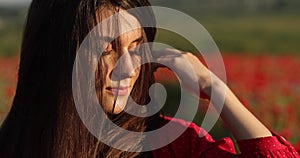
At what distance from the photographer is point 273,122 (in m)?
5.26

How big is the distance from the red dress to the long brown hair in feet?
0.36

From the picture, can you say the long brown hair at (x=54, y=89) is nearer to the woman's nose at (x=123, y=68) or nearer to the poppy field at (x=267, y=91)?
the woman's nose at (x=123, y=68)

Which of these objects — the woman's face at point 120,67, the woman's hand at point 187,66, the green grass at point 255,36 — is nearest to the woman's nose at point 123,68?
the woman's face at point 120,67

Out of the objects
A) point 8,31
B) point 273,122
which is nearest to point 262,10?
point 8,31

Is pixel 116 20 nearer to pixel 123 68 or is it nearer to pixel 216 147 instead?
pixel 123 68

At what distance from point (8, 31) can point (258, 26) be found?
431 inches

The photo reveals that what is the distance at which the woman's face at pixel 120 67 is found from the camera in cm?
225

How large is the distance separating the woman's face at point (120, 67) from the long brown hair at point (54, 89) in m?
0.04

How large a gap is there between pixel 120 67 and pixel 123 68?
11 millimetres

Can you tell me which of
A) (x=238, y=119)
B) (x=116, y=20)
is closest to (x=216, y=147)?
(x=238, y=119)

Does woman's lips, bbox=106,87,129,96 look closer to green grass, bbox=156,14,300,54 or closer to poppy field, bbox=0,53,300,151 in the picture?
poppy field, bbox=0,53,300,151

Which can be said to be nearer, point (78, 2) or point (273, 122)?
point (78, 2)

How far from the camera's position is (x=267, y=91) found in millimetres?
7012

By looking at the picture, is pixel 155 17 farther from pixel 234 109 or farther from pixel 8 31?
pixel 8 31
